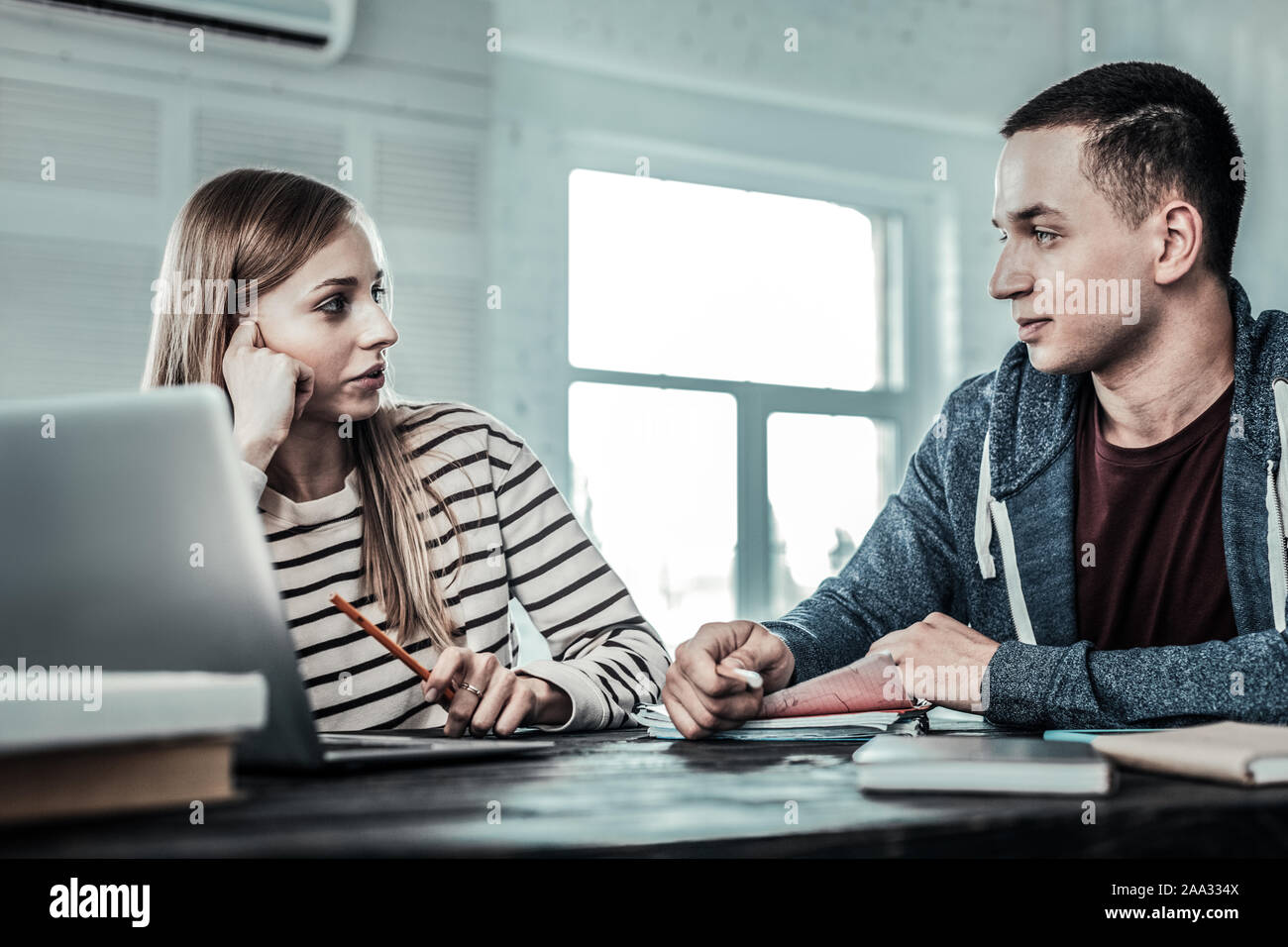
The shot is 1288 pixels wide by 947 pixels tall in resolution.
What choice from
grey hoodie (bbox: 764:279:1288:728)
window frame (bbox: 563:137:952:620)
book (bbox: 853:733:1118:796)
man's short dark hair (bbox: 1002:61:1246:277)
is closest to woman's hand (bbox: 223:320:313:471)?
grey hoodie (bbox: 764:279:1288:728)

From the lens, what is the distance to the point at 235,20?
10.0 feet

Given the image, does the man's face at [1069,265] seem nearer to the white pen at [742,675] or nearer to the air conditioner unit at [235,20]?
the white pen at [742,675]

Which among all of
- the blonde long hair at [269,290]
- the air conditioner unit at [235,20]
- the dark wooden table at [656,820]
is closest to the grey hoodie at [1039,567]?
the dark wooden table at [656,820]

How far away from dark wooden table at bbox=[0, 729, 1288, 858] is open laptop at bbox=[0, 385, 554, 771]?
3.5 inches

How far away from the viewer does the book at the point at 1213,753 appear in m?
0.65

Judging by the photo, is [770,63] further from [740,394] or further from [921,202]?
[740,394]

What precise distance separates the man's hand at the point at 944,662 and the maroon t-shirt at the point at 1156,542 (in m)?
0.33

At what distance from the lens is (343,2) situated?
317 cm

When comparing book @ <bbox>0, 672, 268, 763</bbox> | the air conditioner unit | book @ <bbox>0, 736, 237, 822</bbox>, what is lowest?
book @ <bbox>0, 736, 237, 822</bbox>

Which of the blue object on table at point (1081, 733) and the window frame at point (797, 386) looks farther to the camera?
the window frame at point (797, 386)

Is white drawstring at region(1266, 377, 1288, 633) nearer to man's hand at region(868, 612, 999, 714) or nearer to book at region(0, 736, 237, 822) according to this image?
man's hand at region(868, 612, 999, 714)

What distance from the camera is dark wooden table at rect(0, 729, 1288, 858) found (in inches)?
18.8
